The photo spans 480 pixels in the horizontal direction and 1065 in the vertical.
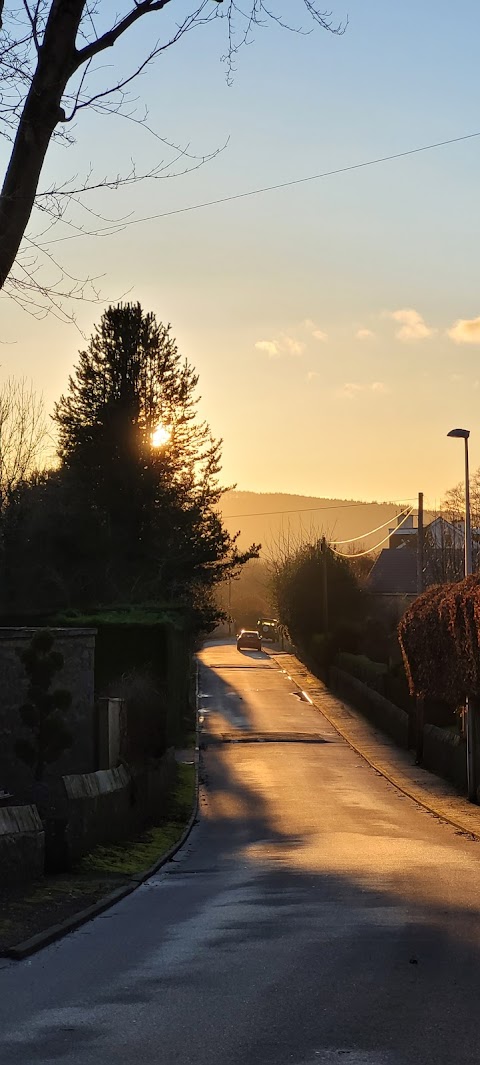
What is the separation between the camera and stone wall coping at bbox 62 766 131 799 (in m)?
17.7

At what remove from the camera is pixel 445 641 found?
103 ft

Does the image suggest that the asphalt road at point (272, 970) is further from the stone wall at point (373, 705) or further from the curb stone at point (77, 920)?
the stone wall at point (373, 705)

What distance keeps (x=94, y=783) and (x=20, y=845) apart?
5.25 meters

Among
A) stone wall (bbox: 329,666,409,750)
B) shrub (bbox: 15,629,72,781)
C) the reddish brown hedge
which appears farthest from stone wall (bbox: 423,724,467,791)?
shrub (bbox: 15,629,72,781)

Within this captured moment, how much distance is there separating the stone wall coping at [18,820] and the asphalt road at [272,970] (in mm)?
1478

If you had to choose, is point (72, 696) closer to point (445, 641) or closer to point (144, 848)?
point (445, 641)

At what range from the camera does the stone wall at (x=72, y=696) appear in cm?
3142

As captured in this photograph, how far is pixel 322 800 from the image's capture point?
31031mm

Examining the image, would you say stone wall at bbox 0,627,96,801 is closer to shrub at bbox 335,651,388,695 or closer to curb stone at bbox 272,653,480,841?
curb stone at bbox 272,653,480,841

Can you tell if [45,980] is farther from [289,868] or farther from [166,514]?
[166,514]

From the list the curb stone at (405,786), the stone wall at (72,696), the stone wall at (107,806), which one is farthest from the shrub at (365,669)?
the stone wall at (107,806)

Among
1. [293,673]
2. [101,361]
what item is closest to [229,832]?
[101,361]

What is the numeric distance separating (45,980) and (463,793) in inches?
1092

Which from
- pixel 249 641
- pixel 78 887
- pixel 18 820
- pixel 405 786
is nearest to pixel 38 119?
pixel 18 820
